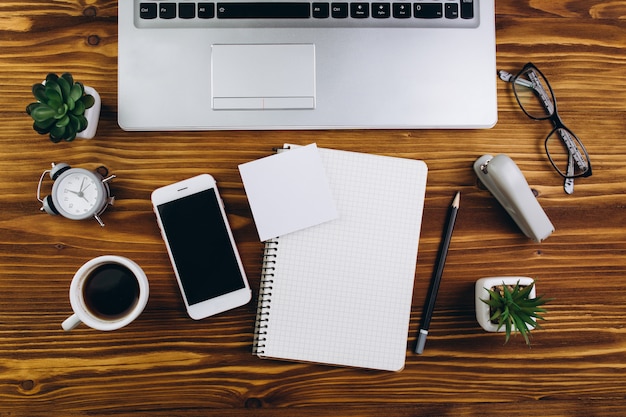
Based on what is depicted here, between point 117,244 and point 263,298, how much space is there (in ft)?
0.69

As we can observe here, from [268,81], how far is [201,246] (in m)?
0.23

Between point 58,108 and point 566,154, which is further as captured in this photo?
point 566,154

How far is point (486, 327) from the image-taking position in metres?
0.65

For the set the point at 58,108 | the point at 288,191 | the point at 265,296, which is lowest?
the point at 265,296

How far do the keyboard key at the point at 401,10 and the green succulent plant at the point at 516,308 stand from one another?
37 centimetres

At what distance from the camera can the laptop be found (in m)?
0.65

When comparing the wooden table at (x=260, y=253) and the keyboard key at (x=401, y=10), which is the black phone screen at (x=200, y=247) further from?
the keyboard key at (x=401, y=10)

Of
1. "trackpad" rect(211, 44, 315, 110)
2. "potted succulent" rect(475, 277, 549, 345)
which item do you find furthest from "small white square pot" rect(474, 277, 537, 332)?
"trackpad" rect(211, 44, 315, 110)

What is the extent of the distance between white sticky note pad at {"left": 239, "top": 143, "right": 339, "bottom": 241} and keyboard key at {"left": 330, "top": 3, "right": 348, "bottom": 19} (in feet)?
0.55

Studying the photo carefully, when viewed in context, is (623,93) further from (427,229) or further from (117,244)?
(117,244)

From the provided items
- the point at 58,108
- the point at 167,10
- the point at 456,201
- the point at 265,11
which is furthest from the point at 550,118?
the point at 58,108

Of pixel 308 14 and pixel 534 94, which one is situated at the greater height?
pixel 308 14

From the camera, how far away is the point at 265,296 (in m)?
0.66

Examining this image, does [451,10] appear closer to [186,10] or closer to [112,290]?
[186,10]
